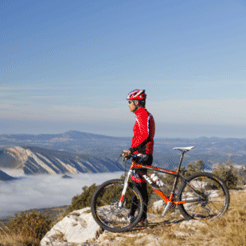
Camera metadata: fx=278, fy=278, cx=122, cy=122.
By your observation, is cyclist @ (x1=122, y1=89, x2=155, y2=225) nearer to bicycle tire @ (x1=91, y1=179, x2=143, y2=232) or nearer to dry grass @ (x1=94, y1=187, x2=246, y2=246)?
bicycle tire @ (x1=91, y1=179, x2=143, y2=232)

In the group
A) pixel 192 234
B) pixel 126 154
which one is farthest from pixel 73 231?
pixel 192 234

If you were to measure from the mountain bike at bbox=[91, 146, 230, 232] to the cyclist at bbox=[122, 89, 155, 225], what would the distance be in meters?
0.11

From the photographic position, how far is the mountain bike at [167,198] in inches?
229

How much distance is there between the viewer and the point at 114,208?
6027 millimetres

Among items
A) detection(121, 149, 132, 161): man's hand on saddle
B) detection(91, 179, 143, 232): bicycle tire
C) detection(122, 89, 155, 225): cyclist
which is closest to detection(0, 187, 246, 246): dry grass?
detection(91, 179, 143, 232): bicycle tire

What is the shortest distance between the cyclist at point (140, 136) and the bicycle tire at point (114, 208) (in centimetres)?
14

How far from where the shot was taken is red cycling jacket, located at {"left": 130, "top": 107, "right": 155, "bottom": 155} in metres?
5.75

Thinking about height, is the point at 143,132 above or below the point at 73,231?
above

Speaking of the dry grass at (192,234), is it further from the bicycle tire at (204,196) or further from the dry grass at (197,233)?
the bicycle tire at (204,196)

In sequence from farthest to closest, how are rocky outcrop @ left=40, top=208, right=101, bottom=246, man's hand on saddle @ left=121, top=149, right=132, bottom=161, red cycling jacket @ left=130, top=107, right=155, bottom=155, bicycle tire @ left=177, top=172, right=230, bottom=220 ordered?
rocky outcrop @ left=40, top=208, right=101, bottom=246
bicycle tire @ left=177, top=172, right=230, bottom=220
red cycling jacket @ left=130, top=107, right=155, bottom=155
man's hand on saddle @ left=121, top=149, right=132, bottom=161

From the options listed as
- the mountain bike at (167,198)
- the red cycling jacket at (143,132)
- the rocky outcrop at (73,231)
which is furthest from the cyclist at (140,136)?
the rocky outcrop at (73,231)

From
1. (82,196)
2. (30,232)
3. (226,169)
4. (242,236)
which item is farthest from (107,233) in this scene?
(226,169)

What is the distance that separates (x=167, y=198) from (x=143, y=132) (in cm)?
151

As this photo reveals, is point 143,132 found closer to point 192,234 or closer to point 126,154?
point 126,154
